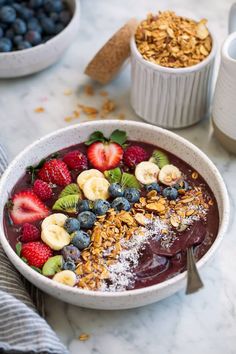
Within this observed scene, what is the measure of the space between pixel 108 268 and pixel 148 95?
469mm

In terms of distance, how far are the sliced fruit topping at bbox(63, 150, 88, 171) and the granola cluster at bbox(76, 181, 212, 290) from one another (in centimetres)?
14

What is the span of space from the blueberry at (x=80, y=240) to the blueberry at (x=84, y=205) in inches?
2.5

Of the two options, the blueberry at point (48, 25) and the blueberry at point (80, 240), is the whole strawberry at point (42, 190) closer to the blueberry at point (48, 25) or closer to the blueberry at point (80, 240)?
the blueberry at point (80, 240)

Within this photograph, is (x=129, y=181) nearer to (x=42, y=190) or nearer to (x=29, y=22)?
(x=42, y=190)

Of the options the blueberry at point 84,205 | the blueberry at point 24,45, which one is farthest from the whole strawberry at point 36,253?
the blueberry at point 24,45

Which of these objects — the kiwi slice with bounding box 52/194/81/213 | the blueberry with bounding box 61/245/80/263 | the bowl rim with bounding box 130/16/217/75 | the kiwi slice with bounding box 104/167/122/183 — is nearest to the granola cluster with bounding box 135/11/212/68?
the bowl rim with bounding box 130/16/217/75

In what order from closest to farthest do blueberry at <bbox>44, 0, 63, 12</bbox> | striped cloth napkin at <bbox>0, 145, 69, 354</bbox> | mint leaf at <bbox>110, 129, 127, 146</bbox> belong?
striped cloth napkin at <bbox>0, 145, 69, 354</bbox> → mint leaf at <bbox>110, 129, 127, 146</bbox> → blueberry at <bbox>44, 0, 63, 12</bbox>

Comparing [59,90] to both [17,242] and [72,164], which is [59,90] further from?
[17,242]

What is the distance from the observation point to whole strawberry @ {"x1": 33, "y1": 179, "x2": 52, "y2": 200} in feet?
4.02

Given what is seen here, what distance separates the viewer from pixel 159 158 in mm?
1299

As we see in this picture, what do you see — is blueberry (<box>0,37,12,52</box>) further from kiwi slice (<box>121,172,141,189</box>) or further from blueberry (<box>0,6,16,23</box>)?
kiwi slice (<box>121,172,141,189</box>)

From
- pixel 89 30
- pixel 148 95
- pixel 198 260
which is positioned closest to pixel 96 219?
pixel 198 260

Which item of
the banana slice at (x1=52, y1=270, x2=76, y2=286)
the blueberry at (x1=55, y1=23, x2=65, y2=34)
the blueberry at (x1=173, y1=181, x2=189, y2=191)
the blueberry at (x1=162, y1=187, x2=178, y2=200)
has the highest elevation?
the blueberry at (x1=55, y1=23, x2=65, y2=34)

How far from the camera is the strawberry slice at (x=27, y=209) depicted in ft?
3.92
